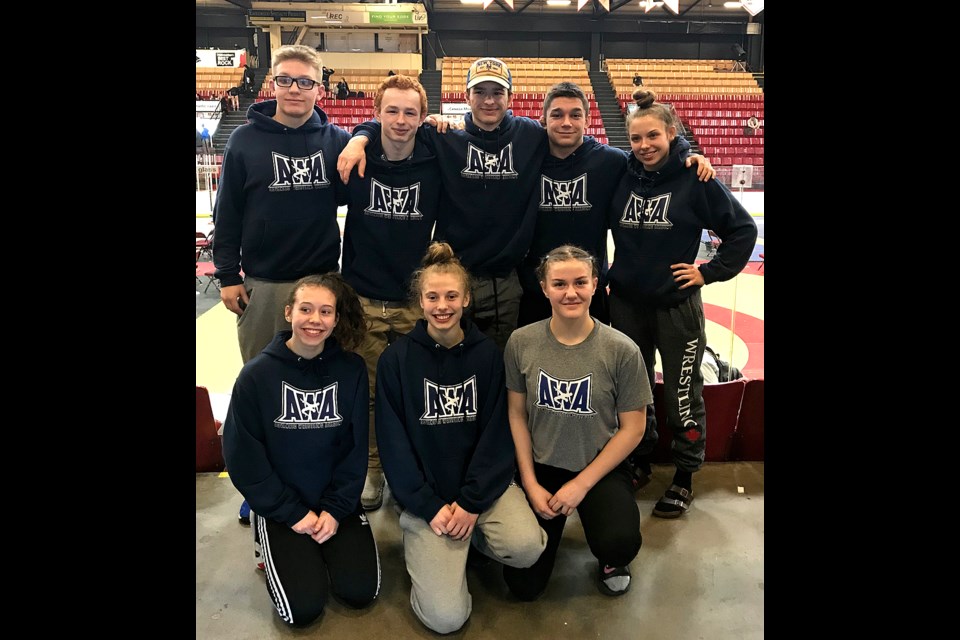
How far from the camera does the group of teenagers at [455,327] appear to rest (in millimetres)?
2258

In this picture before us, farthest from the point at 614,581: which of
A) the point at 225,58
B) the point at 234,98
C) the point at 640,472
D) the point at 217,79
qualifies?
the point at 225,58

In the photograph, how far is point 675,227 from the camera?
2703 millimetres

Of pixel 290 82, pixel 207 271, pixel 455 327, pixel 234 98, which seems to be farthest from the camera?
pixel 234 98

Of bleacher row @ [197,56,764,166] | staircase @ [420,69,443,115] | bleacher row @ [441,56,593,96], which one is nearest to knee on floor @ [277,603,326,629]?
bleacher row @ [197,56,764,166]

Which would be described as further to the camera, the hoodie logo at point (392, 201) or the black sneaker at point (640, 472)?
the black sneaker at point (640, 472)

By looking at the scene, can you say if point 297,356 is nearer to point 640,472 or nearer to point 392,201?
point 392,201

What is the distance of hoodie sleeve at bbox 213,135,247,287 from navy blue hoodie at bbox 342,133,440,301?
0.45 metres

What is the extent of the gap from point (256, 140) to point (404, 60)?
20.7m

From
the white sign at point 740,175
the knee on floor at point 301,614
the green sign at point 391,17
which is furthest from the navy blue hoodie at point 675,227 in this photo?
the green sign at point 391,17

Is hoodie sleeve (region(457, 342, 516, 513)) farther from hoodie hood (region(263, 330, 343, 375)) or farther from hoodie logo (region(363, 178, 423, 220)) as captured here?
hoodie logo (region(363, 178, 423, 220))

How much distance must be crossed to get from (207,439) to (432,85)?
19253 millimetres

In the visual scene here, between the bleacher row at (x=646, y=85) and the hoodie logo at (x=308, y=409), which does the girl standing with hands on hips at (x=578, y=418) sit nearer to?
the hoodie logo at (x=308, y=409)

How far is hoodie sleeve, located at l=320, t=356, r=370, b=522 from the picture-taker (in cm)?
230
